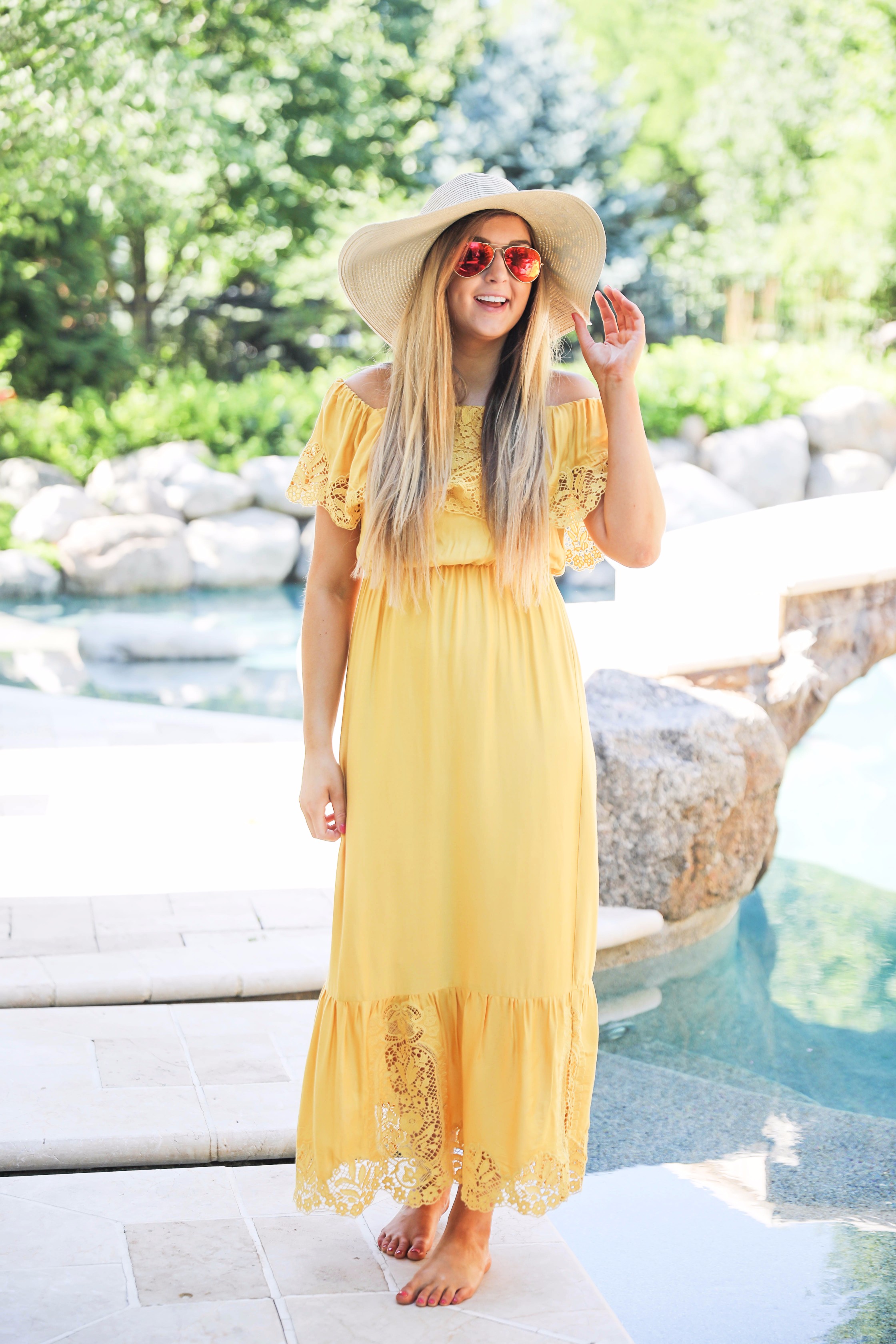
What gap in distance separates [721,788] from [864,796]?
125 inches

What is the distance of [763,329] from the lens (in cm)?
2058

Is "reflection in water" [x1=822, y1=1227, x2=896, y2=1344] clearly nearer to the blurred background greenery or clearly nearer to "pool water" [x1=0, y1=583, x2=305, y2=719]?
"pool water" [x1=0, y1=583, x2=305, y2=719]

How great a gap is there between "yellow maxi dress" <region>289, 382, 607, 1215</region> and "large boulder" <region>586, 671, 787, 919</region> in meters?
1.84

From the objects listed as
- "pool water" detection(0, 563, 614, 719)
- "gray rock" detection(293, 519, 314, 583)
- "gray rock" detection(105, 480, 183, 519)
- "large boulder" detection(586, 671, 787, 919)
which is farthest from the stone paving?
"gray rock" detection(105, 480, 183, 519)

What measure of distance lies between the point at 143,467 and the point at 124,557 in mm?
1843

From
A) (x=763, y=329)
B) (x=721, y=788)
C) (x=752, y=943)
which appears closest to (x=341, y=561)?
(x=721, y=788)

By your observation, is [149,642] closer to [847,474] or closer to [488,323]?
[488,323]

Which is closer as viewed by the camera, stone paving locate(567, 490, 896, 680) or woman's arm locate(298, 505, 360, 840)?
woman's arm locate(298, 505, 360, 840)

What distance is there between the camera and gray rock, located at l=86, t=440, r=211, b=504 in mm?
12867

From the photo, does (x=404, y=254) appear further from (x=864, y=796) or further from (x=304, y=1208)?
(x=864, y=796)

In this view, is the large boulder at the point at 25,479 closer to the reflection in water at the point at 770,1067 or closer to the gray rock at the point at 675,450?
the gray rock at the point at 675,450

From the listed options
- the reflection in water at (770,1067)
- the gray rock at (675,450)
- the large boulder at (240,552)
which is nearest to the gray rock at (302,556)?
the large boulder at (240,552)

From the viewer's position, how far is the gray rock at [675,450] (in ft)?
45.8

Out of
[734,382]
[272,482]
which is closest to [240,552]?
[272,482]
